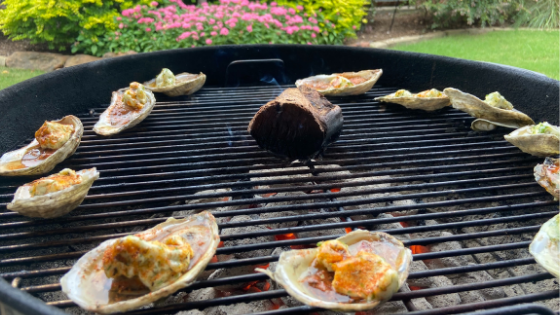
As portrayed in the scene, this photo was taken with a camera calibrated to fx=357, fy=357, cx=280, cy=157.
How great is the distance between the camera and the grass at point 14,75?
16.6ft

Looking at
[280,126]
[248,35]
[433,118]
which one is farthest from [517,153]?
[248,35]

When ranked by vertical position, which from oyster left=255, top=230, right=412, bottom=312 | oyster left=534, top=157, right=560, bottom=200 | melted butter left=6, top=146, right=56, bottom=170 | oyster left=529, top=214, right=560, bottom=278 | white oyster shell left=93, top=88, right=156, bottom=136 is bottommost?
melted butter left=6, top=146, right=56, bottom=170

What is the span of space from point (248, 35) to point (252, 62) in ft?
8.33

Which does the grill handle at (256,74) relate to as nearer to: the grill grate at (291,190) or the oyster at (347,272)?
the grill grate at (291,190)

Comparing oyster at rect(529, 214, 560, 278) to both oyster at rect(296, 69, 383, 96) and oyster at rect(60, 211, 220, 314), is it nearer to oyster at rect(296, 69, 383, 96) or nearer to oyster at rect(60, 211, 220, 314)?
oyster at rect(60, 211, 220, 314)

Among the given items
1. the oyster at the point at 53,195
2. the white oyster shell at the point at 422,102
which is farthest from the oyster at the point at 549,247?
the oyster at the point at 53,195

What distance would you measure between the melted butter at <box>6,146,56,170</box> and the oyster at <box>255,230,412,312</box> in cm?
157

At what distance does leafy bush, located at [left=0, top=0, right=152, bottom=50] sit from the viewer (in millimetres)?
6055

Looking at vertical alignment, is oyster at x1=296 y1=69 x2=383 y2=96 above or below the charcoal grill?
above

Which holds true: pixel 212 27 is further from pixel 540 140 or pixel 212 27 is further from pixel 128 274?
pixel 128 274

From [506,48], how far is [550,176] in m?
6.62

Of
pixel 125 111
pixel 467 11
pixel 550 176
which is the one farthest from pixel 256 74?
pixel 467 11

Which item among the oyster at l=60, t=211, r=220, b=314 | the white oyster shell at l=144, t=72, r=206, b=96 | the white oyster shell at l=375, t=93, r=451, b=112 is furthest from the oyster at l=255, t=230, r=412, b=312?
the white oyster shell at l=144, t=72, r=206, b=96

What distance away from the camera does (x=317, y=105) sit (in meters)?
2.26
